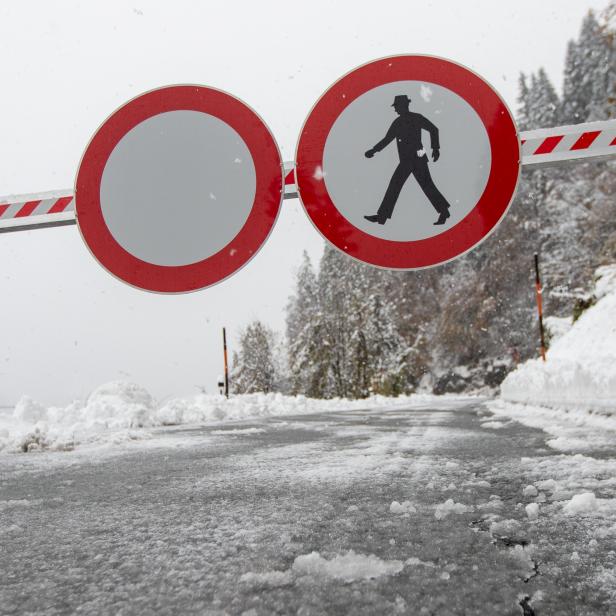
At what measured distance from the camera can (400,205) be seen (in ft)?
6.80

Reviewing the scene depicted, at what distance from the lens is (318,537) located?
7.13 feet

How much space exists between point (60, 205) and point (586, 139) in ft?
6.67

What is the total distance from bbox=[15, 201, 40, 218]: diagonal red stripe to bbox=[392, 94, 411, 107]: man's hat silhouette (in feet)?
4.75

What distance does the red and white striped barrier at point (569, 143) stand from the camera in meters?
2.32

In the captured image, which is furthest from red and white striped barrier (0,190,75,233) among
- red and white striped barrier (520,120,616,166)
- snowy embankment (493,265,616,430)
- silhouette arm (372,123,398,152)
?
snowy embankment (493,265,616,430)

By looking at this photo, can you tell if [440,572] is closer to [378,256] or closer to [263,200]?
[378,256]

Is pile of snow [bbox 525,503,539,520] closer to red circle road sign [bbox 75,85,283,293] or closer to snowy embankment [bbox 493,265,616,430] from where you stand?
red circle road sign [bbox 75,85,283,293]

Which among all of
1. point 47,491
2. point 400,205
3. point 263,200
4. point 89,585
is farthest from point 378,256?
point 47,491

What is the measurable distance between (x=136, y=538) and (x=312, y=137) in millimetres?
1609

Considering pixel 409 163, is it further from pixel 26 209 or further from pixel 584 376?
pixel 584 376

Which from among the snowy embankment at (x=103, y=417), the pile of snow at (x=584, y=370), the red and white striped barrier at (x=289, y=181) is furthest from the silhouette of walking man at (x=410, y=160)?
the pile of snow at (x=584, y=370)

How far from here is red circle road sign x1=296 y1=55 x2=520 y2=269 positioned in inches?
81.7

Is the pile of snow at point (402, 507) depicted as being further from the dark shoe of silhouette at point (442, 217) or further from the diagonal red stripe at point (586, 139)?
the diagonal red stripe at point (586, 139)

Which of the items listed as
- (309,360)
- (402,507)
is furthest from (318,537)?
(309,360)
